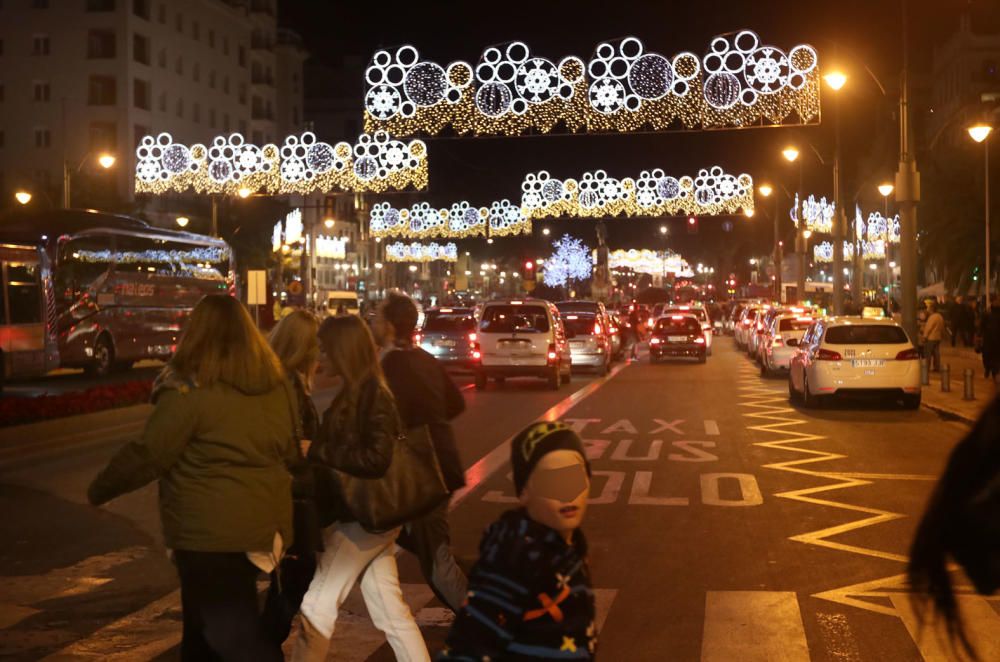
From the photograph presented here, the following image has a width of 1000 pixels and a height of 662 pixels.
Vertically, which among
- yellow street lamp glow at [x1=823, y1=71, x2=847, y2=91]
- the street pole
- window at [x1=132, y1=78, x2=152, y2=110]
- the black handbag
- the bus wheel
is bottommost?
the bus wheel

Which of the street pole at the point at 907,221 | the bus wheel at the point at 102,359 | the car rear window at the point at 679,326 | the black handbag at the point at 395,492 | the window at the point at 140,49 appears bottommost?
the bus wheel at the point at 102,359

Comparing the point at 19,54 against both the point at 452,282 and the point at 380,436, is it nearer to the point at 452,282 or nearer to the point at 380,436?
the point at 452,282

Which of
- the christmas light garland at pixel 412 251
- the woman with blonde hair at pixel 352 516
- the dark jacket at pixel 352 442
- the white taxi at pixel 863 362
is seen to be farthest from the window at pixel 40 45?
the dark jacket at pixel 352 442

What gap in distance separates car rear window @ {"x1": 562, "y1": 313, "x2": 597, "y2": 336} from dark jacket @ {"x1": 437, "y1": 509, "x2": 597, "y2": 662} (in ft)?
102

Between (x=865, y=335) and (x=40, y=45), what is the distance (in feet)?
209

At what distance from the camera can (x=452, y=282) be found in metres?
128

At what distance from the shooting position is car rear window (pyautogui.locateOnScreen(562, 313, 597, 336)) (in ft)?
113

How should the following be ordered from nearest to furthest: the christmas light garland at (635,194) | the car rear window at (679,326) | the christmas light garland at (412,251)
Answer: the car rear window at (679,326), the christmas light garland at (635,194), the christmas light garland at (412,251)

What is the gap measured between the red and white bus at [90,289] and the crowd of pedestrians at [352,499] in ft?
76.6

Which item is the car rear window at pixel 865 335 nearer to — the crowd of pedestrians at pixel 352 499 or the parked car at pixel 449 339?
the parked car at pixel 449 339

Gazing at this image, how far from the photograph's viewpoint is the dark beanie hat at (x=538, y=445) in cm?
349

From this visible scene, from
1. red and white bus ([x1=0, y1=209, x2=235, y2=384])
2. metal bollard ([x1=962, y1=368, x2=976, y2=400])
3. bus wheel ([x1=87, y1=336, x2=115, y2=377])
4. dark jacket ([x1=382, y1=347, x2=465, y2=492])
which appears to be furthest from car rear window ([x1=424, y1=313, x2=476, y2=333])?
dark jacket ([x1=382, y1=347, x2=465, y2=492])

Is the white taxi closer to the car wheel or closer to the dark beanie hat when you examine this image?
the car wheel

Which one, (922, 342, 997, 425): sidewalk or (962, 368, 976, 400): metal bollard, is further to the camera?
(962, 368, 976, 400): metal bollard
